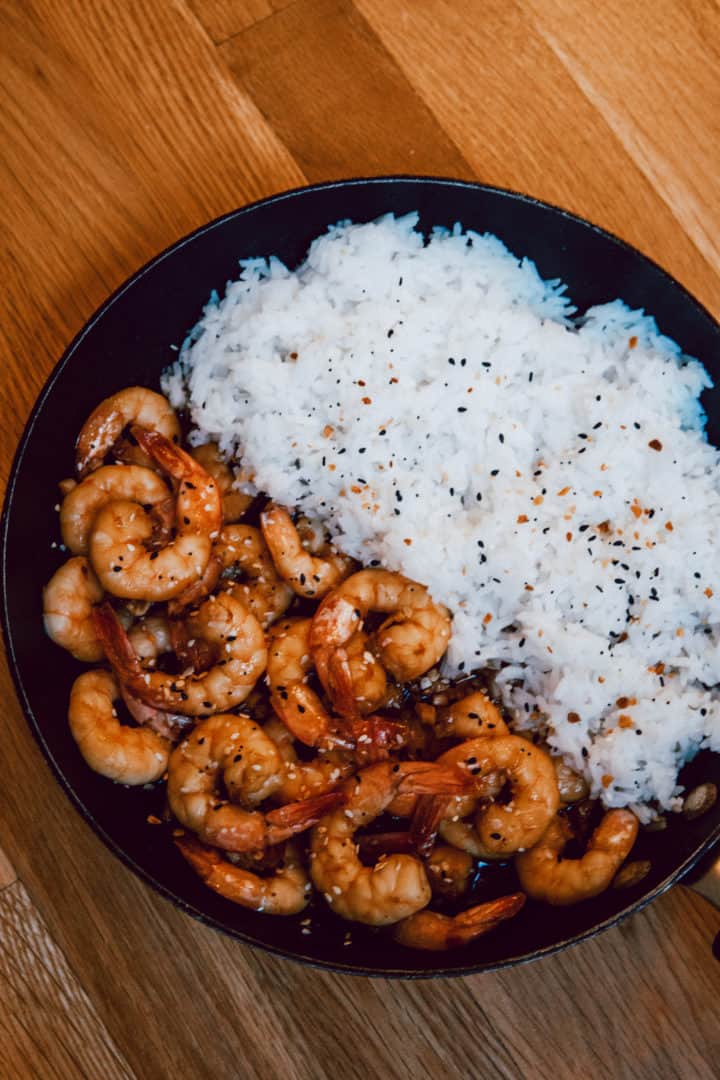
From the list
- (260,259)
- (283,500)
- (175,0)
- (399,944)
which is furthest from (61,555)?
(175,0)

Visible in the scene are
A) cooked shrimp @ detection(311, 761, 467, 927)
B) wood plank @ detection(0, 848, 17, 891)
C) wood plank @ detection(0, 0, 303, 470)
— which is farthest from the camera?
wood plank @ detection(0, 0, 303, 470)

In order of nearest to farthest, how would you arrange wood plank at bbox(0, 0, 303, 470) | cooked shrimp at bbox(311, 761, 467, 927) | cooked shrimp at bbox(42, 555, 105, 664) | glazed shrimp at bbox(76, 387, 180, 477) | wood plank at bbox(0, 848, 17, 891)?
cooked shrimp at bbox(311, 761, 467, 927)
cooked shrimp at bbox(42, 555, 105, 664)
glazed shrimp at bbox(76, 387, 180, 477)
wood plank at bbox(0, 848, 17, 891)
wood plank at bbox(0, 0, 303, 470)

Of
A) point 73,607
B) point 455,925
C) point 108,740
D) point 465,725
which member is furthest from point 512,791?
point 73,607

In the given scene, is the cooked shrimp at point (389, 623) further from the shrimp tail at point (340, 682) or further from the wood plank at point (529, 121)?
the wood plank at point (529, 121)

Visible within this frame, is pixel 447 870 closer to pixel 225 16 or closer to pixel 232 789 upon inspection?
pixel 232 789

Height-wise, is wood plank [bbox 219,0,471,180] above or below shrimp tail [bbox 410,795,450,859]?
above

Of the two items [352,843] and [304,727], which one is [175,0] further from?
[352,843]

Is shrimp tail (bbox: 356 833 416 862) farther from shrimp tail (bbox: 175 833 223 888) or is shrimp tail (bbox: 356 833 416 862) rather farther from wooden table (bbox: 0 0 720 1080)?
wooden table (bbox: 0 0 720 1080)

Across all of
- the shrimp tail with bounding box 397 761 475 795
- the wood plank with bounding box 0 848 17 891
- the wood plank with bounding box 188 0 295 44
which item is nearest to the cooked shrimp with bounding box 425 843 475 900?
the shrimp tail with bounding box 397 761 475 795
